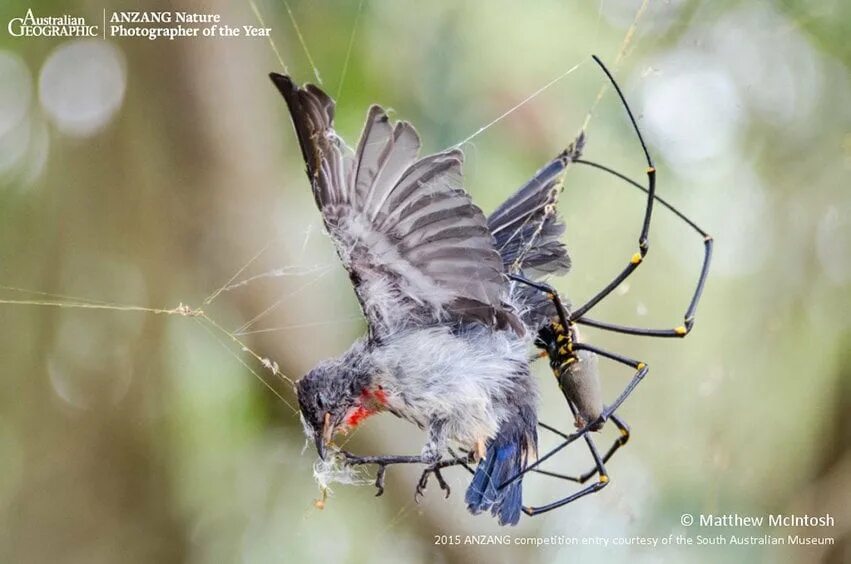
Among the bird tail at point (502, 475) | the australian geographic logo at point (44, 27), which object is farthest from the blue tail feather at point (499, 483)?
the australian geographic logo at point (44, 27)

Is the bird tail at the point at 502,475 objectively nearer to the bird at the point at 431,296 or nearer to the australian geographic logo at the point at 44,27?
the bird at the point at 431,296

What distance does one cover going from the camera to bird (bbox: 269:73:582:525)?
46 centimetres

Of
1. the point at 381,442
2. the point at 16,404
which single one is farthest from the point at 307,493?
the point at 16,404

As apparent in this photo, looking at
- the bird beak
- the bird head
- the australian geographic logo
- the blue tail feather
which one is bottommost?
the blue tail feather

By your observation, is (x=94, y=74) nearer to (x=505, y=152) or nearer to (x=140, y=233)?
(x=140, y=233)

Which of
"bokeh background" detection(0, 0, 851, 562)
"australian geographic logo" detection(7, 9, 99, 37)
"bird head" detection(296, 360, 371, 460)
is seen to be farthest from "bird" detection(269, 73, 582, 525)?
"australian geographic logo" detection(7, 9, 99, 37)

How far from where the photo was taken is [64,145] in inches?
39.5

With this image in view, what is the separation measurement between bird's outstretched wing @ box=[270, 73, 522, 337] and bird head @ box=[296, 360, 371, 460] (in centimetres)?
4

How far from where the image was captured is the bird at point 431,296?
0.46m

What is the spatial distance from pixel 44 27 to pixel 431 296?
2.04 ft

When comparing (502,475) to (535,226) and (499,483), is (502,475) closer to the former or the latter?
(499,483)

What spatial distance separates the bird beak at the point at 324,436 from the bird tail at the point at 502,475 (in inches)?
4.9

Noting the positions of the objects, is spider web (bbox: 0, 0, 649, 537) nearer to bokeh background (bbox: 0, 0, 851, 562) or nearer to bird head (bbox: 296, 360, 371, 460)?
bokeh background (bbox: 0, 0, 851, 562)

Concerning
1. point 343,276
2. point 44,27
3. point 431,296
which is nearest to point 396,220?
point 431,296
